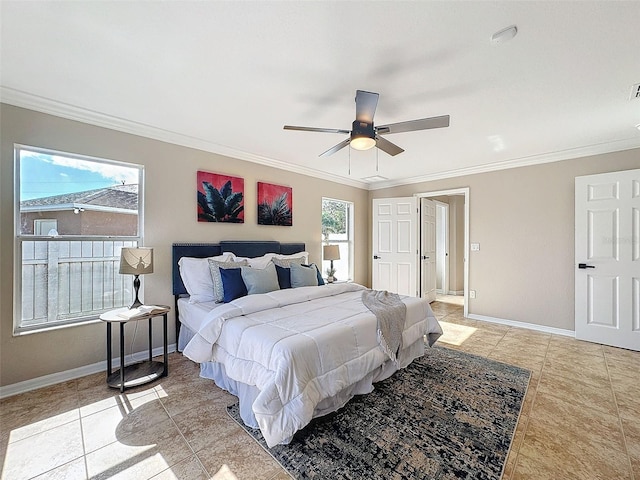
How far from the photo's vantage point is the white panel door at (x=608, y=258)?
3379 mm

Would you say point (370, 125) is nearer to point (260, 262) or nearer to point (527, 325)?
point (260, 262)

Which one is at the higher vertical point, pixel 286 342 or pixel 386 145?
pixel 386 145

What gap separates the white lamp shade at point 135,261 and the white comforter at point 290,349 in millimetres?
903

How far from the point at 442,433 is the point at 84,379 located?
3179mm

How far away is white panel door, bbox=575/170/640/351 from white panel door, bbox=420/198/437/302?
7.49ft

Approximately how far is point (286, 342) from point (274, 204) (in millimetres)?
2870

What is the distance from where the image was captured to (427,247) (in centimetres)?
585

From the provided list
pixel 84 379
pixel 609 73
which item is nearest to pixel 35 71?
pixel 84 379

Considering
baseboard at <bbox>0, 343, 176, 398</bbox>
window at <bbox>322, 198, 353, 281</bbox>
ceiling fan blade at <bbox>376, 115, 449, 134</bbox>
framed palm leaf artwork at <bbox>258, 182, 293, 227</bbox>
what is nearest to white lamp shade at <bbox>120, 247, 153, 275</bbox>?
baseboard at <bbox>0, 343, 176, 398</bbox>

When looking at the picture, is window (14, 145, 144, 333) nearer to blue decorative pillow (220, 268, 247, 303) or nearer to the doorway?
blue decorative pillow (220, 268, 247, 303)

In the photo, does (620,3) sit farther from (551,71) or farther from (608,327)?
(608,327)

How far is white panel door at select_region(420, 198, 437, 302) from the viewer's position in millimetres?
5555

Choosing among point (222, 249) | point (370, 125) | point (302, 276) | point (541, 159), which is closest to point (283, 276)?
point (302, 276)

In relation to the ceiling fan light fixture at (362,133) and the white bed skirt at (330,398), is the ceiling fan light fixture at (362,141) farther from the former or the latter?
the white bed skirt at (330,398)
